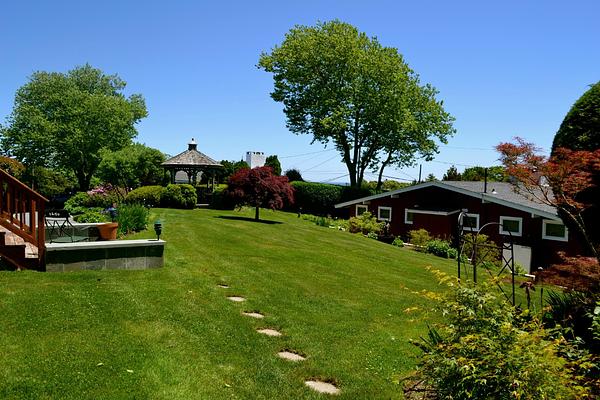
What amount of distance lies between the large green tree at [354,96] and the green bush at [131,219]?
1001 inches

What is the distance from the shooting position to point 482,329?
394cm

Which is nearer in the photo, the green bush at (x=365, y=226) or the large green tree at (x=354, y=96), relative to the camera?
the green bush at (x=365, y=226)

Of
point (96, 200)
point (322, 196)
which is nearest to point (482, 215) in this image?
point (322, 196)

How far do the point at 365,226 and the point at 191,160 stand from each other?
12.9 metres

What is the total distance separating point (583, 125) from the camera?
24.5 ft

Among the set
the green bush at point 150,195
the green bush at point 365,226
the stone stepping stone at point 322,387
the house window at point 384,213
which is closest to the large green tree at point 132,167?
the green bush at point 150,195

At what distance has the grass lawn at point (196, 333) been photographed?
4617 mm

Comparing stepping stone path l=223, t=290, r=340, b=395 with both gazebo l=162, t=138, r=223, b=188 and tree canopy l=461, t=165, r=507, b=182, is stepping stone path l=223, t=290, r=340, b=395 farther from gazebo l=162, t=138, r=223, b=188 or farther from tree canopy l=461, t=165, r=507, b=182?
tree canopy l=461, t=165, r=507, b=182

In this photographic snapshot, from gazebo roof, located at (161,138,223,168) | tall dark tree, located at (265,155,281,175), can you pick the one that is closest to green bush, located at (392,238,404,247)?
gazebo roof, located at (161,138,223,168)

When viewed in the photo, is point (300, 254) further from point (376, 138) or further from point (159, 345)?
point (376, 138)

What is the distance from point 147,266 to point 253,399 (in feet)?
18.8

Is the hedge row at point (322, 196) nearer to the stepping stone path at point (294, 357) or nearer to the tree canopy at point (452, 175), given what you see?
the tree canopy at point (452, 175)

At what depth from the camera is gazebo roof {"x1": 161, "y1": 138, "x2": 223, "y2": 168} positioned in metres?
31.0

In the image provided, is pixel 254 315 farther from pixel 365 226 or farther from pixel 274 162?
pixel 274 162
